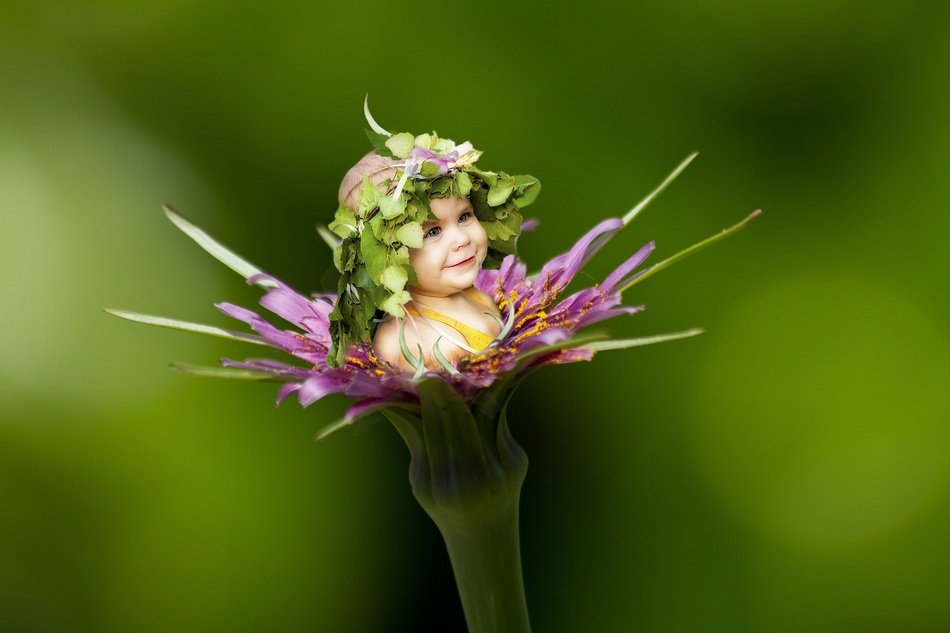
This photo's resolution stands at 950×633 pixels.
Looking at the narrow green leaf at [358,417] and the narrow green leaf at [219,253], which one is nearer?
the narrow green leaf at [358,417]

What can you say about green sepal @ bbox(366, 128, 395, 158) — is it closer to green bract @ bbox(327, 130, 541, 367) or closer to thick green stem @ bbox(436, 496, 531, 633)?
green bract @ bbox(327, 130, 541, 367)

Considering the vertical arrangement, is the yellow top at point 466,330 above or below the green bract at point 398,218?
below

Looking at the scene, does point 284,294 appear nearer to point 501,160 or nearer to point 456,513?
point 456,513

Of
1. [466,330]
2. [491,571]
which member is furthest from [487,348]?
[491,571]

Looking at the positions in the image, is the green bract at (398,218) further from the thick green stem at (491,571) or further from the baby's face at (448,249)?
the thick green stem at (491,571)

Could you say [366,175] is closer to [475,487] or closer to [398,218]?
[398,218]

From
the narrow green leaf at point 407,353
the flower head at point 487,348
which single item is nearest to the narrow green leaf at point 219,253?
the flower head at point 487,348
